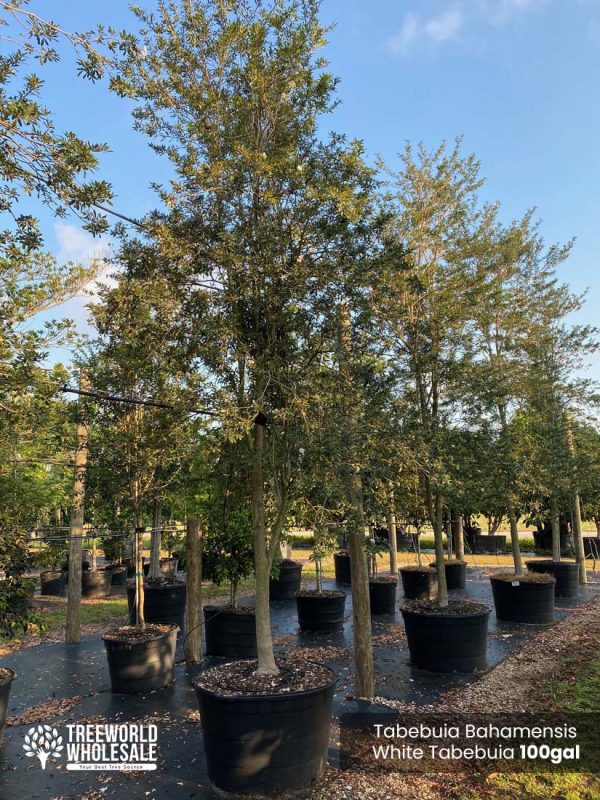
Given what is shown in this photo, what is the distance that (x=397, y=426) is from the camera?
16.5ft

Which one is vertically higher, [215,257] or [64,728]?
[215,257]

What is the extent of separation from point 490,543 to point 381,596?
14168 millimetres

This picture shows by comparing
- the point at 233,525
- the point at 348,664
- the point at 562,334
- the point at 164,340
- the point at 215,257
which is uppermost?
the point at 562,334

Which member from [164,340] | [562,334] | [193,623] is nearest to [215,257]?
[164,340]

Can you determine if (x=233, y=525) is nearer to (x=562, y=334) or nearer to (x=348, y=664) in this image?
(x=348, y=664)

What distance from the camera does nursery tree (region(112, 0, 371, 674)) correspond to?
3947 millimetres

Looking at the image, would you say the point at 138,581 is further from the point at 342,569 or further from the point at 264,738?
the point at 342,569

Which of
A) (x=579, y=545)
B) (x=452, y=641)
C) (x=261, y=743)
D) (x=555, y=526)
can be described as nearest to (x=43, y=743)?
(x=261, y=743)

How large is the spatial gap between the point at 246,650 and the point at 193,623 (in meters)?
0.82

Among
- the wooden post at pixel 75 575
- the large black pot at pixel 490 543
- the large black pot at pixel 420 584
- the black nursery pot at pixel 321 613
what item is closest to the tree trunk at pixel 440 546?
the black nursery pot at pixel 321 613

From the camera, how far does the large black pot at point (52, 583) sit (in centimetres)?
1321

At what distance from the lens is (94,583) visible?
13.3m

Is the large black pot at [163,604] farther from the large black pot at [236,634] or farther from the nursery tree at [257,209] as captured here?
the nursery tree at [257,209]

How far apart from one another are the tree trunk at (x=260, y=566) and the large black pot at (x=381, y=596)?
5.91 metres
